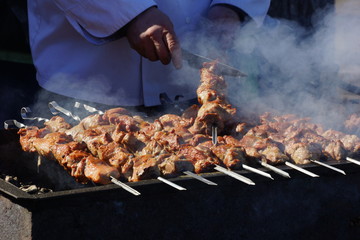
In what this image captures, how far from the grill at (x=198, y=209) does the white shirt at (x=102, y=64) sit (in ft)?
5.79

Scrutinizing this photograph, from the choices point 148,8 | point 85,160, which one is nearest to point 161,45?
point 148,8

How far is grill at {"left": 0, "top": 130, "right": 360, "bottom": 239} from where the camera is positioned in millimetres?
2299

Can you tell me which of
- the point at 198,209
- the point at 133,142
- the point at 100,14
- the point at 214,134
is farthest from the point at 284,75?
the point at 198,209

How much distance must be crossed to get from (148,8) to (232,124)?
4.28 ft

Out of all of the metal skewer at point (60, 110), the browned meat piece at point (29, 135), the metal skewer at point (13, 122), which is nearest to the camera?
the browned meat piece at point (29, 135)

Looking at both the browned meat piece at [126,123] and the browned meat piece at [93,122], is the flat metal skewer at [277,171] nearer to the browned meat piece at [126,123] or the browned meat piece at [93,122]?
the browned meat piece at [126,123]

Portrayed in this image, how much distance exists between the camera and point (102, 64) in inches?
196

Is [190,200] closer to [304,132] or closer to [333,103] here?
[304,132]

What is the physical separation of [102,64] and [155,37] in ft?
4.13

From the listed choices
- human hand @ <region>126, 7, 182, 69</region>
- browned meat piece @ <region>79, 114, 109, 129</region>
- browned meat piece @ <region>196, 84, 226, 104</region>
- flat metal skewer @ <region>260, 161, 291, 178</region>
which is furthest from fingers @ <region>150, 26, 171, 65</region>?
flat metal skewer @ <region>260, 161, 291, 178</region>

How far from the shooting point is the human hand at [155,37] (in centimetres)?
383

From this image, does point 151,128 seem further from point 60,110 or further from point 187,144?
point 60,110

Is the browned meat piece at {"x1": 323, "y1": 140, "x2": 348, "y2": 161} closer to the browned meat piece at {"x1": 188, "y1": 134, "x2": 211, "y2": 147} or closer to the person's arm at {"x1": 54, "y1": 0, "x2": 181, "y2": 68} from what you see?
the browned meat piece at {"x1": 188, "y1": 134, "x2": 211, "y2": 147}

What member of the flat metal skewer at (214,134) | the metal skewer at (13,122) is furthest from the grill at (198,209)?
the metal skewer at (13,122)
